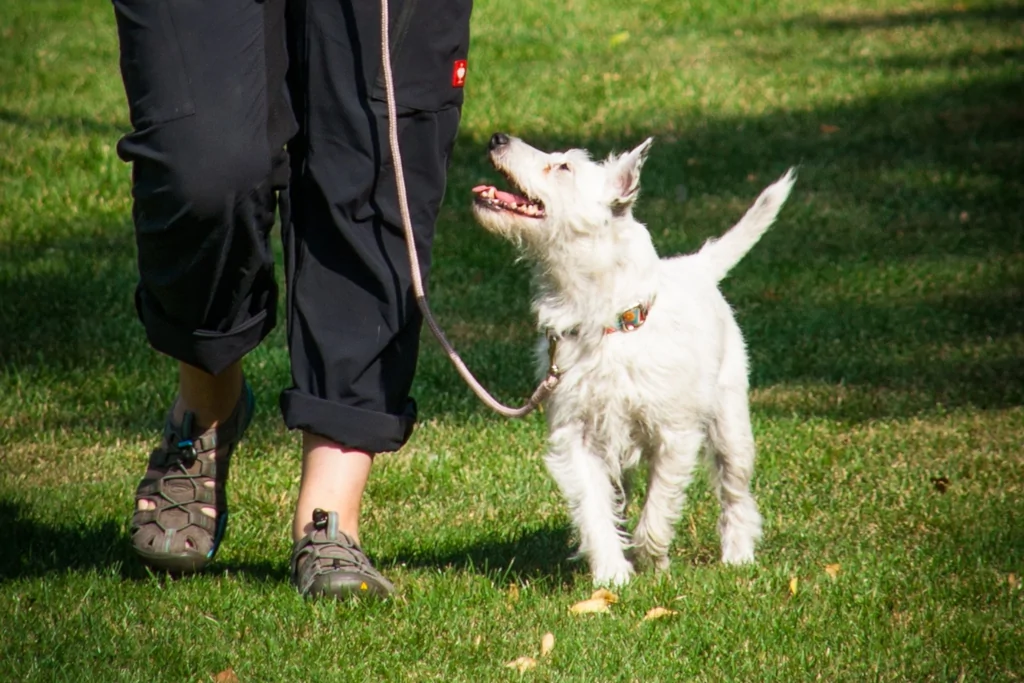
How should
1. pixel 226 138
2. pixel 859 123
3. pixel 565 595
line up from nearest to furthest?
1. pixel 226 138
2. pixel 565 595
3. pixel 859 123

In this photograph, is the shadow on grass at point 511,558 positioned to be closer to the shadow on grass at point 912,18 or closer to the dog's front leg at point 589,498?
the dog's front leg at point 589,498

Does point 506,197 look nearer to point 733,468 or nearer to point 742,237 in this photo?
point 742,237

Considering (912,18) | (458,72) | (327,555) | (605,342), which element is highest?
(912,18)

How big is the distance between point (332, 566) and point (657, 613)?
86 centimetres

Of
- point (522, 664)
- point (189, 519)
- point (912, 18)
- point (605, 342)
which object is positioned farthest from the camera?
point (912, 18)

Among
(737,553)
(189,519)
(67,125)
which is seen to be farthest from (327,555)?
(67,125)

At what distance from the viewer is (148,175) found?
312 centimetres

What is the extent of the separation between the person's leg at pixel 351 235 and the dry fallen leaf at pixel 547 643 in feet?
1.66

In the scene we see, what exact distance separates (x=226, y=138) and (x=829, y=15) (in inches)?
554

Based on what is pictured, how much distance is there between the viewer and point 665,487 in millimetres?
3930

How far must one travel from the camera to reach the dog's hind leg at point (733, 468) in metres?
4.26

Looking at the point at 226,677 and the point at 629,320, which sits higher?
the point at 629,320

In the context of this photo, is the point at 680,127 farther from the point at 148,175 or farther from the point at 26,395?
the point at 148,175

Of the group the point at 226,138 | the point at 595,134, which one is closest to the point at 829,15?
the point at 595,134
